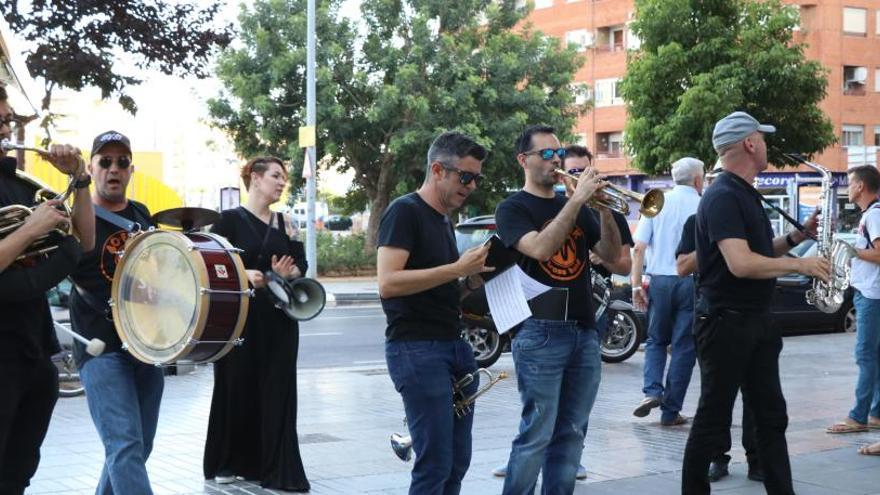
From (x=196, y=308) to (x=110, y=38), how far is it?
1139cm

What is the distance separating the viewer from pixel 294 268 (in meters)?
7.23

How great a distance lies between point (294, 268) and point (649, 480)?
255 centimetres

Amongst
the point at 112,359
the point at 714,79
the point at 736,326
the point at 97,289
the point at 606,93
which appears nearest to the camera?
the point at 112,359

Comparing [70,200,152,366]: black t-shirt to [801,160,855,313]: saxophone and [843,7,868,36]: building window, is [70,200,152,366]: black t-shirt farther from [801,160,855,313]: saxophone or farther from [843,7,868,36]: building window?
[843,7,868,36]: building window

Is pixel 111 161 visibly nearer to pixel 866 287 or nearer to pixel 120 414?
pixel 120 414

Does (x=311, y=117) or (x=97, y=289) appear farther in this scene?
(x=311, y=117)

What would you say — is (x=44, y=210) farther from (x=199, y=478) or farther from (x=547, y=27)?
(x=547, y=27)

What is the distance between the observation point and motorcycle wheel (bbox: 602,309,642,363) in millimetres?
14250

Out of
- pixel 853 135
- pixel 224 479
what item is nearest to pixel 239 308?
pixel 224 479

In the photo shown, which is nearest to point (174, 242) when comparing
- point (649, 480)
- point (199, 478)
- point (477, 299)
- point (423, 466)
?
point (423, 466)

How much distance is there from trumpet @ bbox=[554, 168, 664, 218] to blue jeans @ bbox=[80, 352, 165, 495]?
2.21 m

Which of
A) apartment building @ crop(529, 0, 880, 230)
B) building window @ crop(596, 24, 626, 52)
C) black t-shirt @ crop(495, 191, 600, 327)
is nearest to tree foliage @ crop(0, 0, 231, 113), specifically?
black t-shirt @ crop(495, 191, 600, 327)

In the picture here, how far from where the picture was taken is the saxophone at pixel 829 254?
6.56 m

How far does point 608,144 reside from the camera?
60625 mm
